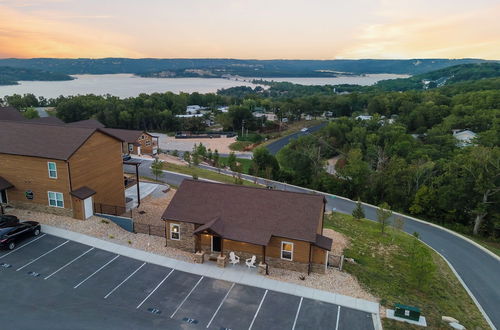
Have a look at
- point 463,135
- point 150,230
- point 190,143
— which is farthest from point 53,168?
point 463,135

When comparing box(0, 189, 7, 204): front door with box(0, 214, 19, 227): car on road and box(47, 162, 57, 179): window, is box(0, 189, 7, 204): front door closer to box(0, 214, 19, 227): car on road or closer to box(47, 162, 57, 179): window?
box(0, 214, 19, 227): car on road

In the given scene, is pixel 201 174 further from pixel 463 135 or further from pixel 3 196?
pixel 463 135

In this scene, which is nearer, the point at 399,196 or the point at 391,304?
the point at 391,304

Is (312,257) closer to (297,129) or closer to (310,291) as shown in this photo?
(310,291)

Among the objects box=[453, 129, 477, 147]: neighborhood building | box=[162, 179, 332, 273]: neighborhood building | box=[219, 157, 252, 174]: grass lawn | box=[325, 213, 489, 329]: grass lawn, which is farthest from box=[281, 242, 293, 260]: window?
box=[453, 129, 477, 147]: neighborhood building

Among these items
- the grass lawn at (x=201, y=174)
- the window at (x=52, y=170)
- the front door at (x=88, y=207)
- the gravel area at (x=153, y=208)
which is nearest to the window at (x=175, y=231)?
the gravel area at (x=153, y=208)

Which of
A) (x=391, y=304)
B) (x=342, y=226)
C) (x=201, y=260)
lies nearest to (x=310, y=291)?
(x=391, y=304)
